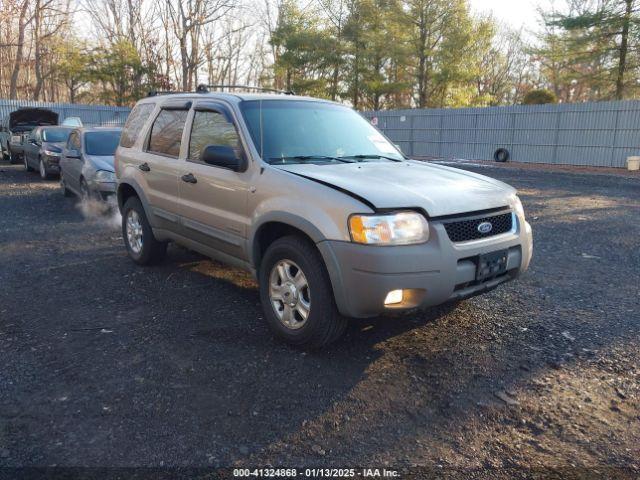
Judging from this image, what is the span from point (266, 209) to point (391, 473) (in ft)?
6.68

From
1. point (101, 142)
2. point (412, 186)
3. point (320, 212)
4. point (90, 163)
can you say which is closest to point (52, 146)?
point (101, 142)

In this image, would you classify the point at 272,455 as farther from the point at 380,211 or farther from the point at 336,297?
the point at 380,211

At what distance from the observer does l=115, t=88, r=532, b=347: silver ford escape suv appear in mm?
3230

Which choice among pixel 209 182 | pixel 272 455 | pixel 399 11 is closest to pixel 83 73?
pixel 399 11

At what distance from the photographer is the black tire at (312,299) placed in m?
3.42

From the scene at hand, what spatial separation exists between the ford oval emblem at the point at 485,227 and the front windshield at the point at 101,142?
8328 mm

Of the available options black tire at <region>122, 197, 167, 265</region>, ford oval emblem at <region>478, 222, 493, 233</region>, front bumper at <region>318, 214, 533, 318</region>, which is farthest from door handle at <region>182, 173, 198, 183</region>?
ford oval emblem at <region>478, 222, 493, 233</region>

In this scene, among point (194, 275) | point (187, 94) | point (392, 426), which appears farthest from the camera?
point (194, 275)

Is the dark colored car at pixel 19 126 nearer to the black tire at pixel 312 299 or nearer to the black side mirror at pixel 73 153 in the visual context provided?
the black side mirror at pixel 73 153

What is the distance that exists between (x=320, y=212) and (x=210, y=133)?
1.73 m

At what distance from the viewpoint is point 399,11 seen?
34.1m

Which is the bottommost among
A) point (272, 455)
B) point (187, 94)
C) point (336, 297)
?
point (272, 455)

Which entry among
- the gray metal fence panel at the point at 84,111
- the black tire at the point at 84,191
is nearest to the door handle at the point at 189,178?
the black tire at the point at 84,191

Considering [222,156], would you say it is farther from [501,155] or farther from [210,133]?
[501,155]
